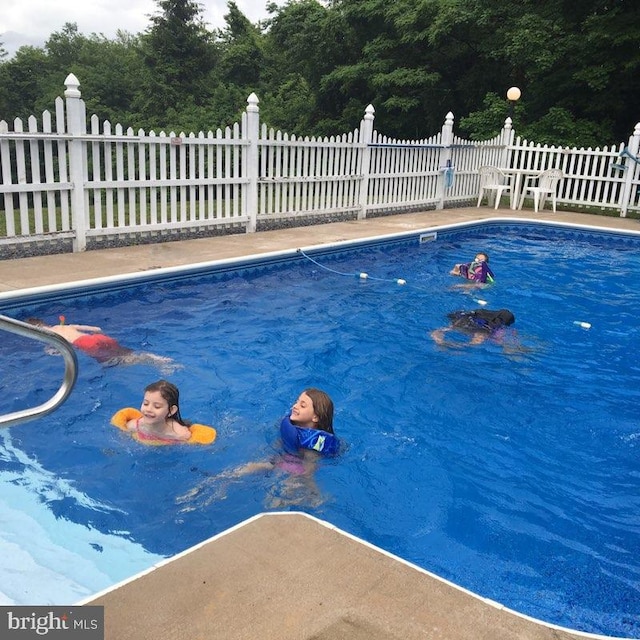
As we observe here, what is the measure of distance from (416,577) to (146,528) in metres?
1.54

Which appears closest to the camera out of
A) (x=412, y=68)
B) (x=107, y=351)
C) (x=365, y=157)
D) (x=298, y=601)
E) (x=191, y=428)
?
(x=298, y=601)

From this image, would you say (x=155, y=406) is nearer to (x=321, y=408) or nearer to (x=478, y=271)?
(x=321, y=408)

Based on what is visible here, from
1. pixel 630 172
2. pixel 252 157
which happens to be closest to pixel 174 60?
pixel 630 172

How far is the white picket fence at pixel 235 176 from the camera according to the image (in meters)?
8.03

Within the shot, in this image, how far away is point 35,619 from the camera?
2178mm

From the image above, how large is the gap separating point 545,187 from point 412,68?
10674 millimetres

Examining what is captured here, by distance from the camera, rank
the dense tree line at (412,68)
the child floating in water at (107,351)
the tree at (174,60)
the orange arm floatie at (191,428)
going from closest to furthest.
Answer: the orange arm floatie at (191,428) → the child floating in water at (107,351) → the dense tree line at (412,68) → the tree at (174,60)

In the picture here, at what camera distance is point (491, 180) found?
54.2ft

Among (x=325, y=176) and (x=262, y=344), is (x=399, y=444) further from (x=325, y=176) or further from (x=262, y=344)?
(x=325, y=176)

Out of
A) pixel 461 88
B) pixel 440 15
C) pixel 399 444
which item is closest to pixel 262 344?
pixel 399 444

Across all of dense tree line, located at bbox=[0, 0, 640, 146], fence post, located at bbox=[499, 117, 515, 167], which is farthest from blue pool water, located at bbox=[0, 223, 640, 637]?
dense tree line, located at bbox=[0, 0, 640, 146]

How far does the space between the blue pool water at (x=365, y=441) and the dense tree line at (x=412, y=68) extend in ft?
42.4

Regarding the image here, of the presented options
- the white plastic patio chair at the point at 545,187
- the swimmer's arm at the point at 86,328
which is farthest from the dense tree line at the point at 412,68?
the swimmer's arm at the point at 86,328

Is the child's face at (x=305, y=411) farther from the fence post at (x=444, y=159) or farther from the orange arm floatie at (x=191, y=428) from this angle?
the fence post at (x=444, y=159)
